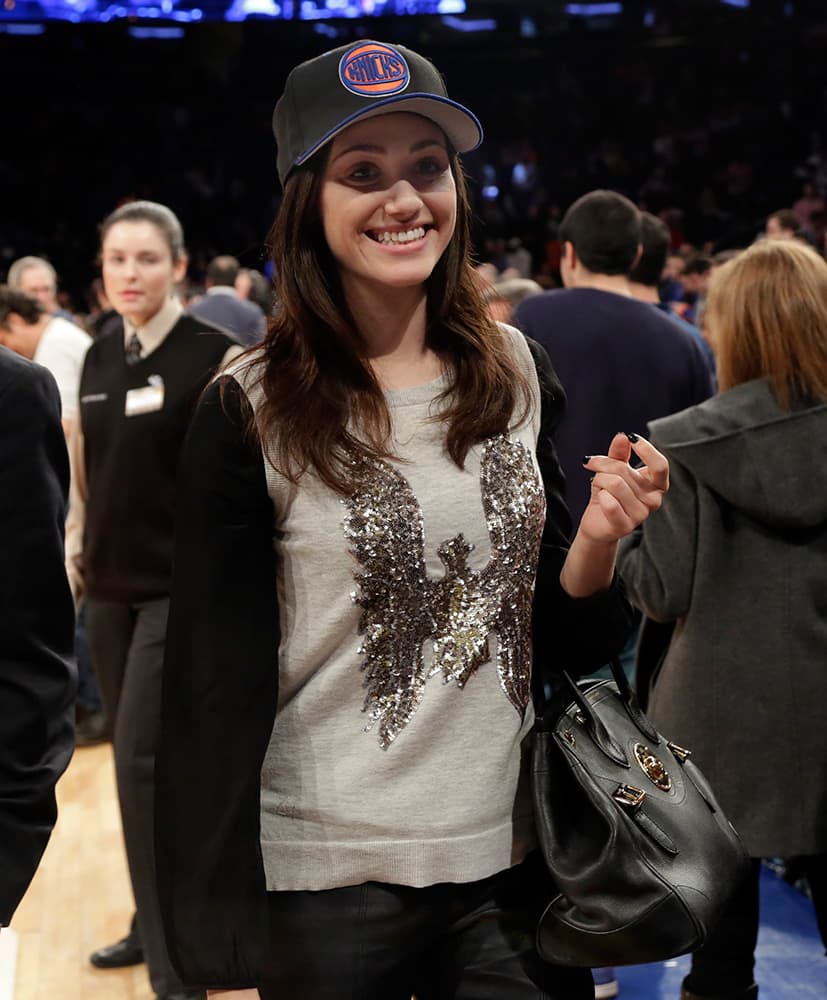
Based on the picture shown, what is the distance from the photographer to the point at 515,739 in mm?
1646

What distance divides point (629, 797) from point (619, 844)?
2.1 inches

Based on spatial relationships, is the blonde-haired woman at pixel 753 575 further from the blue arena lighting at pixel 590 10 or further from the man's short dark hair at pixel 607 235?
the blue arena lighting at pixel 590 10

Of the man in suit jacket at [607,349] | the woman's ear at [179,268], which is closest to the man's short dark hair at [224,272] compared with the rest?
the woman's ear at [179,268]

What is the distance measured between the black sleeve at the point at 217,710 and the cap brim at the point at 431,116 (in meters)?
0.35

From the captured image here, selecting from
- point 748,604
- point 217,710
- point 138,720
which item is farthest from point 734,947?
point 217,710

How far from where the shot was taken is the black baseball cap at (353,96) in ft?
5.28

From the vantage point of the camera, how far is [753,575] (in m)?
2.70

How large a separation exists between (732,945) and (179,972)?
1497 mm

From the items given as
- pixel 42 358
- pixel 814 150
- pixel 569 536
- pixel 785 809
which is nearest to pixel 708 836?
pixel 569 536

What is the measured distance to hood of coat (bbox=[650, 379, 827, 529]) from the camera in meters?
2.62

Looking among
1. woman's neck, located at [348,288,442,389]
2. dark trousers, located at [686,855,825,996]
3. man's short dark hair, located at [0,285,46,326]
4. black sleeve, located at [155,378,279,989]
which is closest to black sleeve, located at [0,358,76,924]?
black sleeve, located at [155,378,279,989]

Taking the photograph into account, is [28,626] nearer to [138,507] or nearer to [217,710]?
[217,710]

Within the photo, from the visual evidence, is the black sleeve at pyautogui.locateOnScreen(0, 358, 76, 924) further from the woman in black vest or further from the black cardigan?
the woman in black vest

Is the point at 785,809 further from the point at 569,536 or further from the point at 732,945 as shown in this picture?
the point at 569,536
